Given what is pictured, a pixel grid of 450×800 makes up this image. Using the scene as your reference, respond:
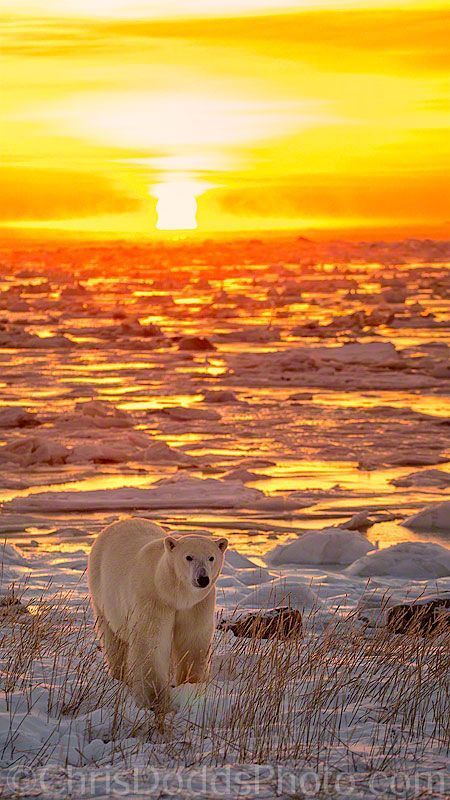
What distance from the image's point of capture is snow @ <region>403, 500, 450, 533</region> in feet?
30.6

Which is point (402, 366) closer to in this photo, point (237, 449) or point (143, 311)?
point (237, 449)

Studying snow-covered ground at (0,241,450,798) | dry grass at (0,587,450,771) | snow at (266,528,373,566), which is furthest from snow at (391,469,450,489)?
dry grass at (0,587,450,771)

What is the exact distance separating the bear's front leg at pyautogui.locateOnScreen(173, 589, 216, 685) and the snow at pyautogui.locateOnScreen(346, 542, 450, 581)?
11.4 feet

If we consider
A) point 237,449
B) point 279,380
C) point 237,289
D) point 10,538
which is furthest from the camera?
point 237,289

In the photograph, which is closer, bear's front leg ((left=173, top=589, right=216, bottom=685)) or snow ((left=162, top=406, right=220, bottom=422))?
bear's front leg ((left=173, top=589, right=216, bottom=685))

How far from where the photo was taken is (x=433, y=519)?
9.35m

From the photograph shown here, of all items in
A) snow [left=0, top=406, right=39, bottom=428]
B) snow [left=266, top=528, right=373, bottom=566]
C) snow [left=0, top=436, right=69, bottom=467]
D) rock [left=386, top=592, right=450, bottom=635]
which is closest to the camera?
rock [left=386, top=592, right=450, bottom=635]

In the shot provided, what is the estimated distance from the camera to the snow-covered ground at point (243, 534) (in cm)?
392

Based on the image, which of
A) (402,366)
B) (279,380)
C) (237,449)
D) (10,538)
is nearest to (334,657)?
(10,538)

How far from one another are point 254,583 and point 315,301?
3166 centimetres

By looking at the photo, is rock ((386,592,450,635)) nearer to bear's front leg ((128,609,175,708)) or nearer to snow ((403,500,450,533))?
bear's front leg ((128,609,175,708))

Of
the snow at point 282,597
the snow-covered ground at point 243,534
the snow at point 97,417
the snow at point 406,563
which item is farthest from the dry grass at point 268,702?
the snow at point 97,417

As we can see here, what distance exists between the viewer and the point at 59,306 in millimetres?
34094

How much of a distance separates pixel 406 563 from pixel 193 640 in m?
3.66
